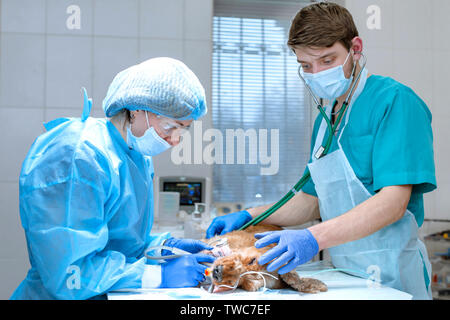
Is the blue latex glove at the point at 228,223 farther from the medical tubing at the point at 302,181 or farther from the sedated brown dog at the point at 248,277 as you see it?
the sedated brown dog at the point at 248,277

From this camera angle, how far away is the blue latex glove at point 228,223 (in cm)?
158

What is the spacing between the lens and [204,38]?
124 inches

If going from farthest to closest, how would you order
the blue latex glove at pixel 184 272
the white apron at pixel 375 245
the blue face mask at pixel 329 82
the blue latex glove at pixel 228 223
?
the blue latex glove at pixel 228 223 < the blue face mask at pixel 329 82 < the white apron at pixel 375 245 < the blue latex glove at pixel 184 272

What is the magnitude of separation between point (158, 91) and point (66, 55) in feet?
7.08

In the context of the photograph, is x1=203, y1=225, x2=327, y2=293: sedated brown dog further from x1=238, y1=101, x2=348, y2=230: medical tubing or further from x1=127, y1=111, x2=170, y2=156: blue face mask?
x1=127, y1=111, x2=170, y2=156: blue face mask

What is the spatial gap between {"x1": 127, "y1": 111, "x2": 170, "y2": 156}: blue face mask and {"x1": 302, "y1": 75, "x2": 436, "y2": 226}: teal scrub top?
0.63m

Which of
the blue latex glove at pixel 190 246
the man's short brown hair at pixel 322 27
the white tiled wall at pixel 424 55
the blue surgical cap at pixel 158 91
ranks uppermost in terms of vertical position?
the white tiled wall at pixel 424 55

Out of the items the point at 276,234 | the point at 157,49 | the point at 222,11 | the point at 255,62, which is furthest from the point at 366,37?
the point at 276,234

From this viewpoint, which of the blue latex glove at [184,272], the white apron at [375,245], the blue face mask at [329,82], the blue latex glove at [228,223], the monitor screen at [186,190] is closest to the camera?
the blue latex glove at [184,272]

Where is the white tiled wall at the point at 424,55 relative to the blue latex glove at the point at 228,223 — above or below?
above

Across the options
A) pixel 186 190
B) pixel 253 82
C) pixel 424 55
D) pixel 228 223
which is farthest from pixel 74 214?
pixel 424 55

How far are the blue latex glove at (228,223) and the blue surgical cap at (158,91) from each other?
0.51 metres

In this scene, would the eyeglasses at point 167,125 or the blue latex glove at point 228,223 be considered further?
the blue latex glove at point 228,223

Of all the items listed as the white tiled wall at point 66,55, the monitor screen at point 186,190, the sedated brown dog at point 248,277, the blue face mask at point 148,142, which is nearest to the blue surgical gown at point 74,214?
the blue face mask at point 148,142
